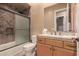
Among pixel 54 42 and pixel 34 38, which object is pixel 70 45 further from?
pixel 34 38

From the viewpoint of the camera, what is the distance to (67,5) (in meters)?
1.56

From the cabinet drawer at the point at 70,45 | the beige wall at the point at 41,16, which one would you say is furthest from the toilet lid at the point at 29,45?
the cabinet drawer at the point at 70,45

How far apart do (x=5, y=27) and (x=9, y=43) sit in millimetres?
236

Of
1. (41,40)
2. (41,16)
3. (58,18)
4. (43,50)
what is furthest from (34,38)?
(58,18)

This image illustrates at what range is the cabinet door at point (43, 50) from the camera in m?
1.53

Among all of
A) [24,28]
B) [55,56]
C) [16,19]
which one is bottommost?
[55,56]

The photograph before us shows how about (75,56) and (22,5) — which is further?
(22,5)

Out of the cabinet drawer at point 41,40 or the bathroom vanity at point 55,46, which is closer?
the bathroom vanity at point 55,46

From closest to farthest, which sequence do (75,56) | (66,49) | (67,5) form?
(75,56) < (66,49) < (67,5)

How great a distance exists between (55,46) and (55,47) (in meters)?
0.01

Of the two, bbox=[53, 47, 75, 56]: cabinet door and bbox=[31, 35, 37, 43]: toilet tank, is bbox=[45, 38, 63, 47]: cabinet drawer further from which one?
bbox=[31, 35, 37, 43]: toilet tank

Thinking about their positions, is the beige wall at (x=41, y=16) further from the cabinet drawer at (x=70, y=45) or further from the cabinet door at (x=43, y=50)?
the cabinet drawer at (x=70, y=45)

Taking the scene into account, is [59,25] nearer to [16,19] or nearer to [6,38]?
[16,19]

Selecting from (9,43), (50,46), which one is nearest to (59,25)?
(50,46)
